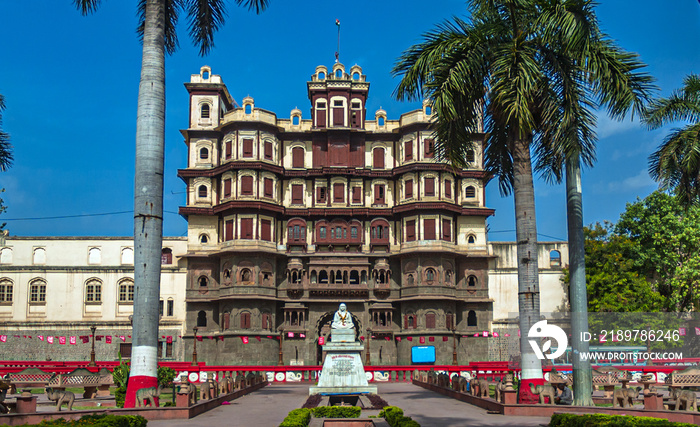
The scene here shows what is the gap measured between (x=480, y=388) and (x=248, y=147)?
37.8 m

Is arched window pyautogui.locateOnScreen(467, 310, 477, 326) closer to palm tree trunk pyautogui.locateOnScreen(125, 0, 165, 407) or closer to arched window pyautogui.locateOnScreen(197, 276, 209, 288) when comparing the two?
arched window pyautogui.locateOnScreen(197, 276, 209, 288)

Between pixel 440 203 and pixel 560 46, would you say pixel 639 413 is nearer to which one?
pixel 560 46

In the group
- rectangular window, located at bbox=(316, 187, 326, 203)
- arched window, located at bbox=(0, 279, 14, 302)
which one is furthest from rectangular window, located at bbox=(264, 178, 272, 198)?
arched window, located at bbox=(0, 279, 14, 302)

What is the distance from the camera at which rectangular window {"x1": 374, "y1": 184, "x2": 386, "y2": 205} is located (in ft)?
190

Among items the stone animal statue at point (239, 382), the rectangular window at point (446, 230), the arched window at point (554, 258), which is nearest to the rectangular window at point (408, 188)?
the rectangular window at point (446, 230)

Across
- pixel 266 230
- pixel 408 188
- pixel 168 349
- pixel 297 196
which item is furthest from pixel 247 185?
pixel 168 349

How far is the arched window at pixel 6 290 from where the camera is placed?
57688 millimetres

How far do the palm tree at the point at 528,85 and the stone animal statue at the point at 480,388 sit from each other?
304cm

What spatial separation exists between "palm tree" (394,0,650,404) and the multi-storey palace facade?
3248 cm

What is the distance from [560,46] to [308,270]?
3833 cm

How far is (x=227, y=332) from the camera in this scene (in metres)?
52.9

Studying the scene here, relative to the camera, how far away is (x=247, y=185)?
5556cm

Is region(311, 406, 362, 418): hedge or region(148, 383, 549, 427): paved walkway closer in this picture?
region(148, 383, 549, 427): paved walkway

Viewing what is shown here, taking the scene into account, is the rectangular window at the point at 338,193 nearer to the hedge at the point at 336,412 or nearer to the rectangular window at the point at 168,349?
the rectangular window at the point at 168,349
